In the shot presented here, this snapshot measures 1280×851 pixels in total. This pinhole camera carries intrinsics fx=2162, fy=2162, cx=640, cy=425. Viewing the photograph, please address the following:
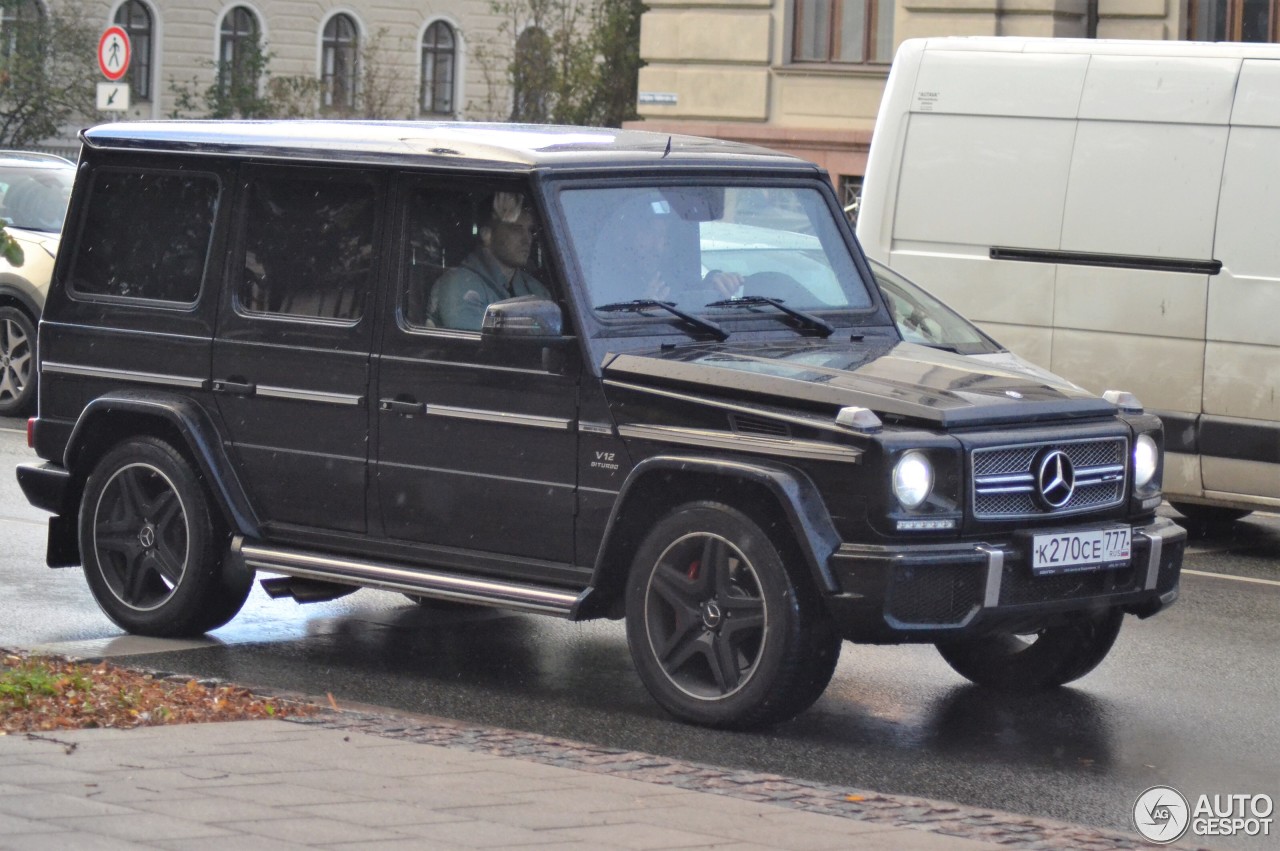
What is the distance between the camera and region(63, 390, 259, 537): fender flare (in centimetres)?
802

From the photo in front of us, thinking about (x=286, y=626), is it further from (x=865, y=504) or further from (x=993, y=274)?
(x=993, y=274)

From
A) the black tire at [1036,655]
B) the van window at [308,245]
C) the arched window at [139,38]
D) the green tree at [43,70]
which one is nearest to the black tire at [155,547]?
the van window at [308,245]

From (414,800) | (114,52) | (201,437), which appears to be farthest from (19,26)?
(414,800)

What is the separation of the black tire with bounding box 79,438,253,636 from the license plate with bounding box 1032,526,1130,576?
3.19 m

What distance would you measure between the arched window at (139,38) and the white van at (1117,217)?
1675 inches

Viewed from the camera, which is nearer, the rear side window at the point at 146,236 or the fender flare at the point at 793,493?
the fender flare at the point at 793,493

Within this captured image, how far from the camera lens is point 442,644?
8461 mm

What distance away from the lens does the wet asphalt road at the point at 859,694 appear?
647cm

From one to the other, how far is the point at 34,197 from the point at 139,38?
124ft

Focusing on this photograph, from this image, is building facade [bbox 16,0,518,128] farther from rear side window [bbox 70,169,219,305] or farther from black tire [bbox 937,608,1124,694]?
black tire [bbox 937,608,1124,694]

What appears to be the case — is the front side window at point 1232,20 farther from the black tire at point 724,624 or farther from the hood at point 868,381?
the black tire at point 724,624

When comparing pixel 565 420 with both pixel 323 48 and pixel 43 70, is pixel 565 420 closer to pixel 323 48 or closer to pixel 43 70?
pixel 43 70

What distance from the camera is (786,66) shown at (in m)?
27.6

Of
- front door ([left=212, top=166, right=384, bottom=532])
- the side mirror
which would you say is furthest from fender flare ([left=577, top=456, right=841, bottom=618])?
front door ([left=212, top=166, right=384, bottom=532])
